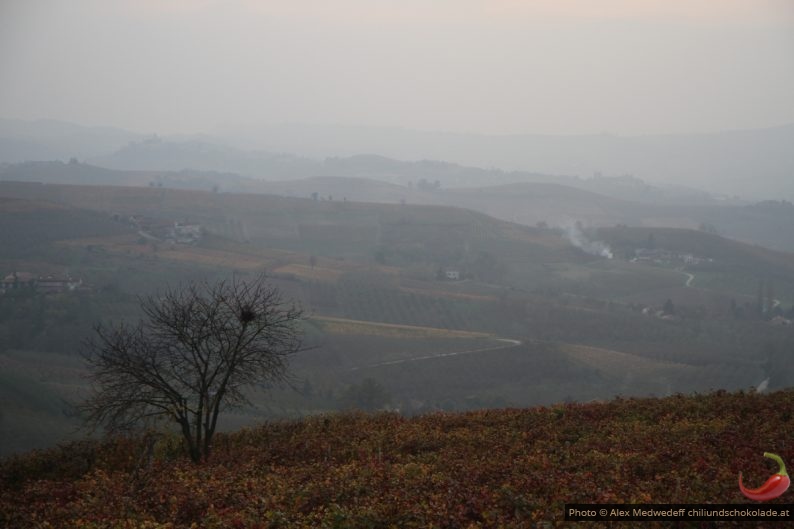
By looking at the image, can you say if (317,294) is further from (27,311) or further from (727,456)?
(727,456)

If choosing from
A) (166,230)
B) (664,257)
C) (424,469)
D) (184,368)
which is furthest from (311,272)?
(424,469)

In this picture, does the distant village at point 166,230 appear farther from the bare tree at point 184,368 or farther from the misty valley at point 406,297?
the bare tree at point 184,368

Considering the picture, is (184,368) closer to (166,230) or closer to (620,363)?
(620,363)

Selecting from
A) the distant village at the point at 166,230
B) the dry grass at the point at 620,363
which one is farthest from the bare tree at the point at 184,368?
the distant village at the point at 166,230

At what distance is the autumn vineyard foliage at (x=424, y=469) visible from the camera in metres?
8.98

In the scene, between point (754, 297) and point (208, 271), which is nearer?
point (208, 271)

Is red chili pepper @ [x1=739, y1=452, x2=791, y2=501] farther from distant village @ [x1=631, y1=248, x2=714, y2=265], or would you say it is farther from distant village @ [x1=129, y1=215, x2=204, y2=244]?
distant village @ [x1=631, y1=248, x2=714, y2=265]

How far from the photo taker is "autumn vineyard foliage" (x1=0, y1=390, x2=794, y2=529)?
898 centimetres

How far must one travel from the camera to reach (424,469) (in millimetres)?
11070

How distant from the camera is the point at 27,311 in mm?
56188

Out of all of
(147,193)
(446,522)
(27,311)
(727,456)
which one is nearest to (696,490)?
(727,456)

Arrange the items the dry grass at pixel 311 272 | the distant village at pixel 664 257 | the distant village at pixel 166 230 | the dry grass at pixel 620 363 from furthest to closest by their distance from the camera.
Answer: the distant village at pixel 664 257 → the distant village at pixel 166 230 → the dry grass at pixel 311 272 → the dry grass at pixel 620 363

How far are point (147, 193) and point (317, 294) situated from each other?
71906mm

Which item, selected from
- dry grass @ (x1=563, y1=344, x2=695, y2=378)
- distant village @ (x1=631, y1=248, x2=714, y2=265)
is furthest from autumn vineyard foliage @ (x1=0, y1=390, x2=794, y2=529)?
distant village @ (x1=631, y1=248, x2=714, y2=265)
